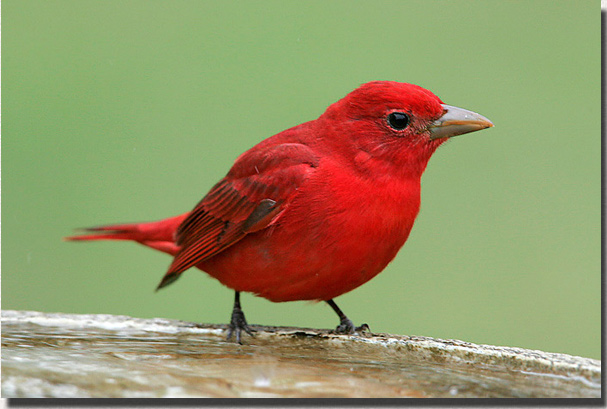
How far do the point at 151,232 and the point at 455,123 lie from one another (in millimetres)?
2144

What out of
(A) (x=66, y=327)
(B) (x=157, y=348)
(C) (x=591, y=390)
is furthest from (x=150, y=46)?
(C) (x=591, y=390)

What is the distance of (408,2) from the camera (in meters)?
5.37

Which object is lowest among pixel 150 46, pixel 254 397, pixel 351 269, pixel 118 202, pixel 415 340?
pixel 254 397

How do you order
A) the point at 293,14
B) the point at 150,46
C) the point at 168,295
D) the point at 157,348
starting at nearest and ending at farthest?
the point at 157,348, the point at 293,14, the point at 150,46, the point at 168,295

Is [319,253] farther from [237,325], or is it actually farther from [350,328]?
[350,328]

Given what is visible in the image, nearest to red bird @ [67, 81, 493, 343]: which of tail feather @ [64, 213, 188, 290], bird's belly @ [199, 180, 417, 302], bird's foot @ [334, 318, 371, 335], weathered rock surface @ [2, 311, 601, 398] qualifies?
bird's belly @ [199, 180, 417, 302]

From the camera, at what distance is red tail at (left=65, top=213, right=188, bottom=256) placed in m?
5.15

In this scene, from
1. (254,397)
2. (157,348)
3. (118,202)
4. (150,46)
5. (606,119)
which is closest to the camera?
(254,397)

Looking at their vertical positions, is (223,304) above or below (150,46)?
below

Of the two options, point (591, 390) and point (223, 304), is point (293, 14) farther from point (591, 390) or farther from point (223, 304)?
point (223, 304)

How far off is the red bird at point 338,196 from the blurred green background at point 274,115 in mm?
1150

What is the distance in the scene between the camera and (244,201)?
4.41 m

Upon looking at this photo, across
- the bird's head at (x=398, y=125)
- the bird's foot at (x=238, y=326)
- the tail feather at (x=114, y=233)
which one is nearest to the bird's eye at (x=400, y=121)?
the bird's head at (x=398, y=125)

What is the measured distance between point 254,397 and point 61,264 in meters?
4.25
